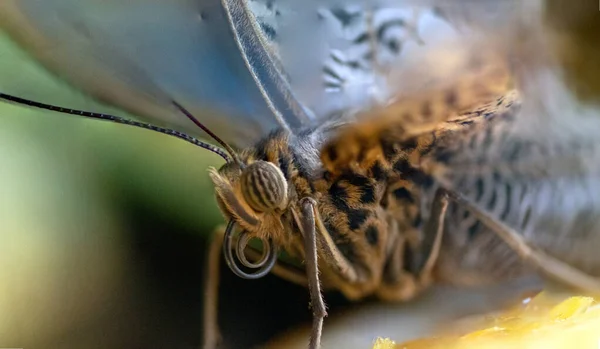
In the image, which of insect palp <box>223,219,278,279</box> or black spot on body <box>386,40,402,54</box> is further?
black spot on body <box>386,40,402,54</box>

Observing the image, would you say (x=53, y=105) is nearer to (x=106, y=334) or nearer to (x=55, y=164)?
(x=55, y=164)

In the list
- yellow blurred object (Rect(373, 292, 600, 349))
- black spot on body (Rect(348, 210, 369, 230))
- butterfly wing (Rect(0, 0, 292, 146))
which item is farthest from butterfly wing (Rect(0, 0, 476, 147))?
yellow blurred object (Rect(373, 292, 600, 349))

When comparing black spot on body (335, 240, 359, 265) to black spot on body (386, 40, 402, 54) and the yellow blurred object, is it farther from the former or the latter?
black spot on body (386, 40, 402, 54)

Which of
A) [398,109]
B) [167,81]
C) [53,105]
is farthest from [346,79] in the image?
[53,105]

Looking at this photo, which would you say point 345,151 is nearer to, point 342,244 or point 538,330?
Answer: point 342,244

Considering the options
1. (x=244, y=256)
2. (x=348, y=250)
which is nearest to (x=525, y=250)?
(x=348, y=250)

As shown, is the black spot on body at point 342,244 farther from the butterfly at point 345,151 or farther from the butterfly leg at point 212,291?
the butterfly leg at point 212,291

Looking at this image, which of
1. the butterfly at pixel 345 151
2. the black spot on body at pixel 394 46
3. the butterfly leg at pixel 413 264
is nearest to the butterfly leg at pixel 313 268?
the butterfly at pixel 345 151
